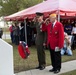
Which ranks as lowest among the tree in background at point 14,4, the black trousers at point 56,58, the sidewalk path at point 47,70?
the tree in background at point 14,4

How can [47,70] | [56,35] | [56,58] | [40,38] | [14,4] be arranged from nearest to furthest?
[56,35] → [56,58] → [40,38] → [47,70] → [14,4]

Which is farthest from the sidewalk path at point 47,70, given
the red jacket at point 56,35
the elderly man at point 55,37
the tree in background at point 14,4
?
the tree in background at point 14,4

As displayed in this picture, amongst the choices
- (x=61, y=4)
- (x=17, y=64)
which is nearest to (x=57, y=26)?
(x=17, y=64)

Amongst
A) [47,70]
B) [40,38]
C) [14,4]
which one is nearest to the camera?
[40,38]

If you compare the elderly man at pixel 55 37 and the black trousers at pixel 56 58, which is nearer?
the elderly man at pixel 55 37

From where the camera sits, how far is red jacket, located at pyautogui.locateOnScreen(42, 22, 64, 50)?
7.40m

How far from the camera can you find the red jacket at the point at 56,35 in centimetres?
740

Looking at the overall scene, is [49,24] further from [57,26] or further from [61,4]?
[61,4]

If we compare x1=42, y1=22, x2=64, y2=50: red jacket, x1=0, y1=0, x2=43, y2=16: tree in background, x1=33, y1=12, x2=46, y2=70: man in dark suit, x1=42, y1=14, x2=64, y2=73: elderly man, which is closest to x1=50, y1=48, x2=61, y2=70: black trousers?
x1=42, y1=14, x2=64, y2=73: elderly man

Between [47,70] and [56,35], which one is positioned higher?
[56,35]

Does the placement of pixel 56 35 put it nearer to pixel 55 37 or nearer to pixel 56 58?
pixel 55 37

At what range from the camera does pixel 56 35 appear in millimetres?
7551

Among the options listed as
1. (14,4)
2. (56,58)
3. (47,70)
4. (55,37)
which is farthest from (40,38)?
(14,4)

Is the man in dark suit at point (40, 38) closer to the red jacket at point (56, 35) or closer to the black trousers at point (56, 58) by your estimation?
the red jacket at point (56, 35)
